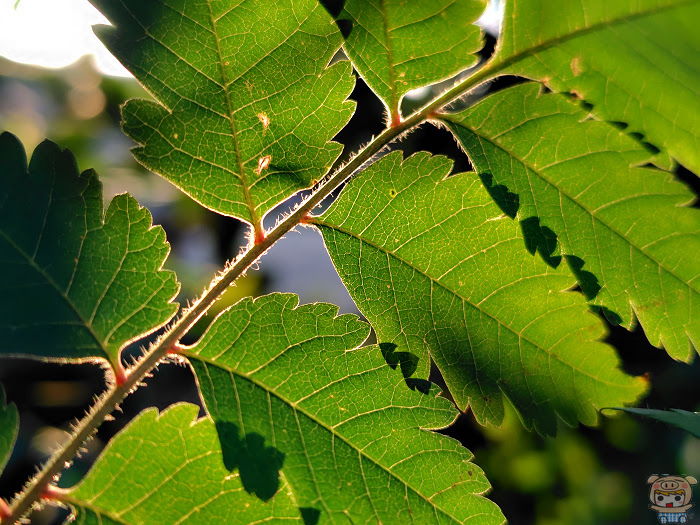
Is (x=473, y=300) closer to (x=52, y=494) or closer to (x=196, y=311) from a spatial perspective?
(x=196, y=311)

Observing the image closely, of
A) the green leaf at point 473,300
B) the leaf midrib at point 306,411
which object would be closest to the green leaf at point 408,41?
the green leaf at point 473,300

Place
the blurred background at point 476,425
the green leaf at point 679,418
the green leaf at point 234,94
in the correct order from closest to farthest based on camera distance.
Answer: the green leaf at point 679,418
the green leaf at point 234,94
the blurred background at point 476,425

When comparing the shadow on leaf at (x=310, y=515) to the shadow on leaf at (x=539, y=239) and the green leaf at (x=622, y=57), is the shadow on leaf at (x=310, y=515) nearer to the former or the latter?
the shadow on leaf at (x=539, y=239)

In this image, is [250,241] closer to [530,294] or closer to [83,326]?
[83,326]

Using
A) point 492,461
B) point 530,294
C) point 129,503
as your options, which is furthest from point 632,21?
point 492,461

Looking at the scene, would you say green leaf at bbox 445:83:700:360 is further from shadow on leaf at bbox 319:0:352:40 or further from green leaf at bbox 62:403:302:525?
green leaf at bbox 62:403:302:525

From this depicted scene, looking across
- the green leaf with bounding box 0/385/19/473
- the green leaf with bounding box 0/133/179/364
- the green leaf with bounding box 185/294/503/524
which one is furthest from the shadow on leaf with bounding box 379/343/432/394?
the green leaf with bounding box 0/385/19/473
